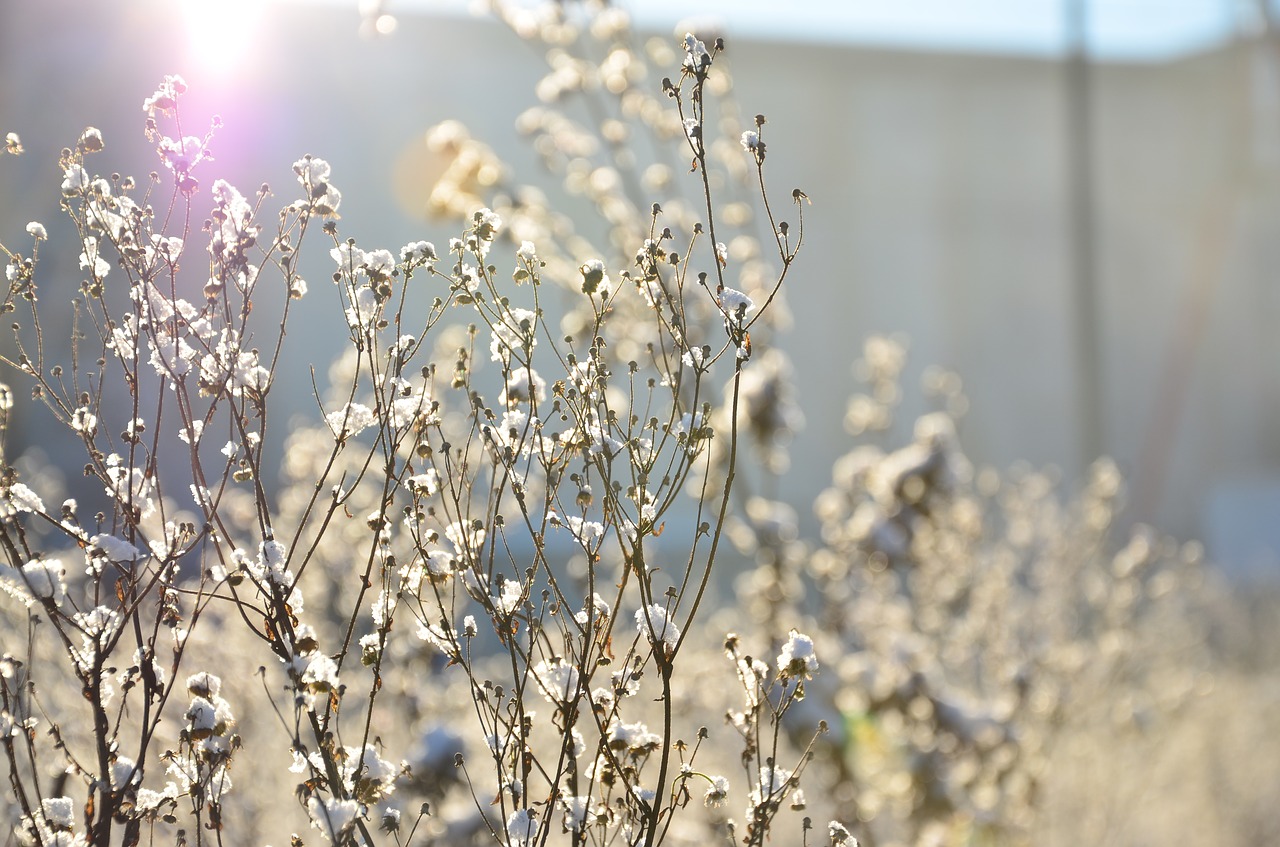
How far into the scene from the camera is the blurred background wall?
10.3m

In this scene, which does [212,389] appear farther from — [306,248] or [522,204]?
[306,248]

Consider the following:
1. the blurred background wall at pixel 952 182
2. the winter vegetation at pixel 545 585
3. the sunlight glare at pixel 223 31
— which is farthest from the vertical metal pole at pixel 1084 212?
the sunlight glare at pixel 223 31

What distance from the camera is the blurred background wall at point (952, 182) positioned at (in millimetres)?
10312

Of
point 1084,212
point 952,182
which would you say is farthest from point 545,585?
point 952,182

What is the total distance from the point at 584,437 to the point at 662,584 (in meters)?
3.64

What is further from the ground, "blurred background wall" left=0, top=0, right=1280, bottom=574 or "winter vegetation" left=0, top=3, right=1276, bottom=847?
"blurred background wall" left=0, top=0, right=1280, bottom=574

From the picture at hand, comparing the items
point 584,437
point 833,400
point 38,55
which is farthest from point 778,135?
point 584,437

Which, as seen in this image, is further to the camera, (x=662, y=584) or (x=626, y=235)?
(x=662, y=584)

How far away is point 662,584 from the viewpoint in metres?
5.46

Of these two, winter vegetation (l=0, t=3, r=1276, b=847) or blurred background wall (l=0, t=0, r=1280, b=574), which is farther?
blurred background wall (l=0, t=0, r=1280, b=574)

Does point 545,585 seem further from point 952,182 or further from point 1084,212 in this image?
point 952,182

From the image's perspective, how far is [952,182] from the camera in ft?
55.6

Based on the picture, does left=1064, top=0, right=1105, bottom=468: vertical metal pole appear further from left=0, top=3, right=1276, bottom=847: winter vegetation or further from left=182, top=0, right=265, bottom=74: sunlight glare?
left=182, top=0, right=265, bottom=74: sunlight glare

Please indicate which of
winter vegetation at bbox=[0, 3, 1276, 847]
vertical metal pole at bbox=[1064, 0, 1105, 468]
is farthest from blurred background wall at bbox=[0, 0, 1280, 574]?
winter vegetation at bbox=[0, 3, 1276, 847]
